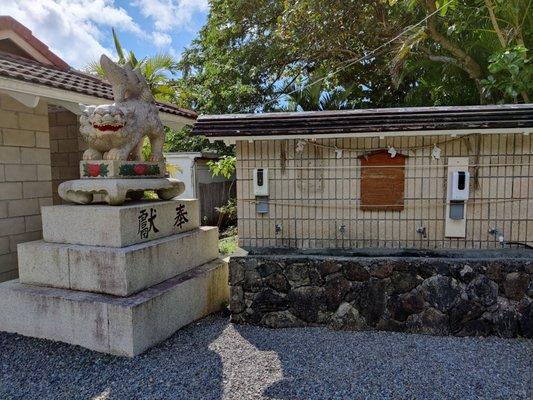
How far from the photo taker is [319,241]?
240 inches

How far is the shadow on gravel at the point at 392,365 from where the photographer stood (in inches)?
152

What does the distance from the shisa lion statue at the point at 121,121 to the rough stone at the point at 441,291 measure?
476cm

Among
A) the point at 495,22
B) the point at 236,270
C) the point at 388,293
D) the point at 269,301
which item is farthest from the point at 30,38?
the point at 495,22

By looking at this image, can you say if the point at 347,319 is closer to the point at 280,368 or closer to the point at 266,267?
the point at 266,267

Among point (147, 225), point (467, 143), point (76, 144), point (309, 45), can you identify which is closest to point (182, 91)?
point (309, 45)

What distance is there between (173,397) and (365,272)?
309 cm

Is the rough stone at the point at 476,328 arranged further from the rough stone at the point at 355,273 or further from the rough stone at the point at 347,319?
the rough stone at the point at 355,273

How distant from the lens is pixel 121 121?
539 centimetres

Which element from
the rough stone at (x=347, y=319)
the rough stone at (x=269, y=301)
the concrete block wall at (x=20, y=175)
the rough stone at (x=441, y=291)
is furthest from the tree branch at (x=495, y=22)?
the concrete block wall at (x=20, y=175)

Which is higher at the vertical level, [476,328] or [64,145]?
[64,145]

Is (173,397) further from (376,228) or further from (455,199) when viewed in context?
(455,199)

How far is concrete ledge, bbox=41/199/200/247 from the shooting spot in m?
4.94

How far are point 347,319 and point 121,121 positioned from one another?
445 centimetres

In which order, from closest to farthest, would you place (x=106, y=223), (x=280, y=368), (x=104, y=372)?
(x=104, y=372) → (x=280, y=368) → (x=106, y=223)
